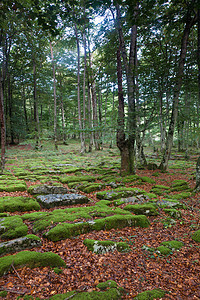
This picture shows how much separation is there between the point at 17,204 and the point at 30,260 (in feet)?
8.94

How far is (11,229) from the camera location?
3789mm

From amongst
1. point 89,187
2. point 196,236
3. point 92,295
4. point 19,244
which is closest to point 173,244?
point 196,236

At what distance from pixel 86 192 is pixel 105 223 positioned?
3.22 meters

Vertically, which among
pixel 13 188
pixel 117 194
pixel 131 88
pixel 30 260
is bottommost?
pixel 30 260

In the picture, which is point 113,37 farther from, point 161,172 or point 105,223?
point 105,223

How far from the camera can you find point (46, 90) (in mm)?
23859

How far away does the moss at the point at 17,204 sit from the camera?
5082 millimetres

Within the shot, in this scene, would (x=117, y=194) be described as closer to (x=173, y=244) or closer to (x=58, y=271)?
(x=173, y=244)

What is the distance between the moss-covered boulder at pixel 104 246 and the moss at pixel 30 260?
0.72 m

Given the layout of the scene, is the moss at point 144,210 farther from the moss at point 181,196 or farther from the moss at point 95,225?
the moss at point 181,196

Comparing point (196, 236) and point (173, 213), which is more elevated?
point (173, 213)

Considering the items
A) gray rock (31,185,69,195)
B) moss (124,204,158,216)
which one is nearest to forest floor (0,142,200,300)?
moss (124,204,158,216)

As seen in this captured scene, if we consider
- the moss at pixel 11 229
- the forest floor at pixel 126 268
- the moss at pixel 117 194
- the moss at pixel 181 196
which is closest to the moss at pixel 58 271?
the forest floor at pixel 126 268

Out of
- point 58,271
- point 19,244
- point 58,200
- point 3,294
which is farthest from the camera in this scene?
point 58,200
